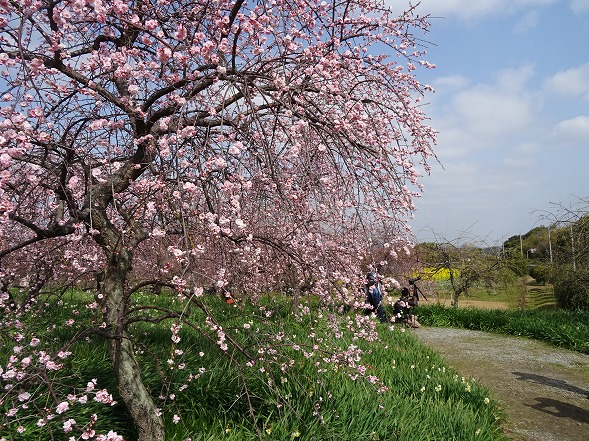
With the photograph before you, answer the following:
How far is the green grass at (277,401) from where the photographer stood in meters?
3.43

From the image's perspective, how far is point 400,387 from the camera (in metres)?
5.23

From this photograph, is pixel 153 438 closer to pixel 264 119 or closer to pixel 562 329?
pixel 264 119

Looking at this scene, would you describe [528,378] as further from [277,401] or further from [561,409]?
[277,401]

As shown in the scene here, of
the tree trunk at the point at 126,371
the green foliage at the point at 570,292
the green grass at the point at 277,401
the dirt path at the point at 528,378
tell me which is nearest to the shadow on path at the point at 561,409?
the dirt path at the point at 528,378

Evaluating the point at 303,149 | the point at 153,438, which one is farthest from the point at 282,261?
the point at 153,438

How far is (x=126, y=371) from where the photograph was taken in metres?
3.32

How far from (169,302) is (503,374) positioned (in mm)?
7820

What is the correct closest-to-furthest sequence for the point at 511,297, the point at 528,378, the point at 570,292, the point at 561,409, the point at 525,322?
the point at 561,409 < the point at 528,378 < the point at 525,322 < the point at 570,292 < the point at 511,297

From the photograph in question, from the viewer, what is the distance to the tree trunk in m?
3.25

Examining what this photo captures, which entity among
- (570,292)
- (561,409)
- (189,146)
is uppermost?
(189,146)

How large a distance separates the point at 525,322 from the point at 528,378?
3.85 metres

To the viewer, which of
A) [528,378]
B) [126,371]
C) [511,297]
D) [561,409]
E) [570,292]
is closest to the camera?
[126,371]

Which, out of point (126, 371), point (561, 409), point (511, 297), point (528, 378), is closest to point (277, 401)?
point (126, 371)

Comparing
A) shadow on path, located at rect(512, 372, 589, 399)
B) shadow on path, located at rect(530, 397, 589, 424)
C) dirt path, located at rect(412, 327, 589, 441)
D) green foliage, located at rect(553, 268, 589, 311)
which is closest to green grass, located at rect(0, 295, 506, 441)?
dirt path, located at rect(412, 327, 589, 441)
